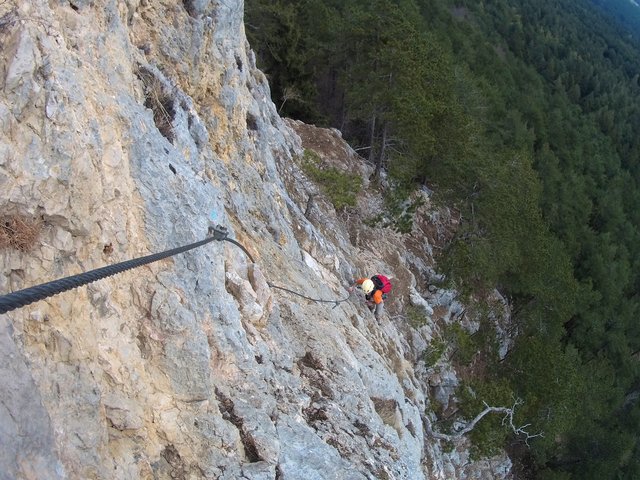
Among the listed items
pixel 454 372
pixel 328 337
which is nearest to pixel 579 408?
pixel 454 372

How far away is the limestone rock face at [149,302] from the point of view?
4.98 m

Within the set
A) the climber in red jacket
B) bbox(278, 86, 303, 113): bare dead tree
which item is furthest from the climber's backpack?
bbox(278, 86, 303, 113): bare dead tree

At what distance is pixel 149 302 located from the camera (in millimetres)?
6262

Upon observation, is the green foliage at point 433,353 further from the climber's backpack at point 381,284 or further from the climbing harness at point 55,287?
the climbing harness at point 55,287

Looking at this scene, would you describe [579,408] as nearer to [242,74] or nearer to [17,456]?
[242,74]

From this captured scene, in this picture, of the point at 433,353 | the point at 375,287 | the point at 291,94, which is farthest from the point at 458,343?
the point at 291,94

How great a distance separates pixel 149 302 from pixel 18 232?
5.59ft

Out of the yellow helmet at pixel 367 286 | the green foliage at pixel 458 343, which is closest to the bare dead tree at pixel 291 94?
the yellow helmet at pixel 367 286

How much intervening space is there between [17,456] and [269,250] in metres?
6.93

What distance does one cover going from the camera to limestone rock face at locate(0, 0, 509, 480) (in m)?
4.98

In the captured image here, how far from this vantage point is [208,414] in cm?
627

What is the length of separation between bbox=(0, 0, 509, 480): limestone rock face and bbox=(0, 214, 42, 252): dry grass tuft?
0.15ft

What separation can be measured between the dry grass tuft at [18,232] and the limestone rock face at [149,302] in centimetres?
5

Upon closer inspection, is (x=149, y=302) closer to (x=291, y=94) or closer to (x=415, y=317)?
(x=415, y=317)
